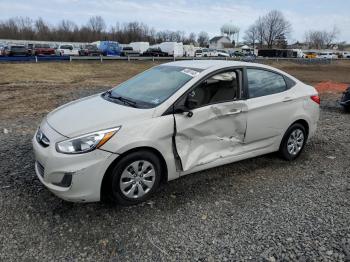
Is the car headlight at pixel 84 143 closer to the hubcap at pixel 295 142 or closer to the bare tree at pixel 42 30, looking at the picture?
the hubcap at pixel 295 142

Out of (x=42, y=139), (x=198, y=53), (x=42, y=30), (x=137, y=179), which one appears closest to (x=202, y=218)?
(x=137, y=179)

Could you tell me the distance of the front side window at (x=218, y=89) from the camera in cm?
406

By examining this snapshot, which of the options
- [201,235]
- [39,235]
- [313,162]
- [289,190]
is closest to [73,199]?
[39,235]

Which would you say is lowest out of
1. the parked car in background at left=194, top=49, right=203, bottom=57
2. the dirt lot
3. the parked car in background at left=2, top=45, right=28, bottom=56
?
the dirt lot

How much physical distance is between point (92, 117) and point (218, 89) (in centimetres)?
166

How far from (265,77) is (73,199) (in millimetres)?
3187

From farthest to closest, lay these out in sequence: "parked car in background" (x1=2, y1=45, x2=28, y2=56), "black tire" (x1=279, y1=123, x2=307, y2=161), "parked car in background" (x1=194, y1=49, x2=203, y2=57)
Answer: "parked car in background" (x1=194, y1=49, x2=203, y2=57)
"parked car in background" (x1=2, y1=45, x2=28, y2=56)
"black tire" (x1=279, y1=123, x2=307, y2=161)

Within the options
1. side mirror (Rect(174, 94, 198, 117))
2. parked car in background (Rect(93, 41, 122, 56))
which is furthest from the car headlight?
parked car in background (Rect(93, 41, 122, 56))

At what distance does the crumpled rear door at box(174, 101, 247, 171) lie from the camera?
387cm

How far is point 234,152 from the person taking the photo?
4.43 metres

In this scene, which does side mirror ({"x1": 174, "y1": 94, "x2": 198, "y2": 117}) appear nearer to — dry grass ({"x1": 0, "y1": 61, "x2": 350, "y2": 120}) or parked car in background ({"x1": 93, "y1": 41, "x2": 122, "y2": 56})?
dry grass ({"x1": 0, "y1": 61, "x2": 350, "y2": 120})

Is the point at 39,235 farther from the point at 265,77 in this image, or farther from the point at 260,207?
the point at 265,77

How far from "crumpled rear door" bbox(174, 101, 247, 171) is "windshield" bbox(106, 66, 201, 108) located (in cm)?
39

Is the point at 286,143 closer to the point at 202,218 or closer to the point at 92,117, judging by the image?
the point at 202,218
